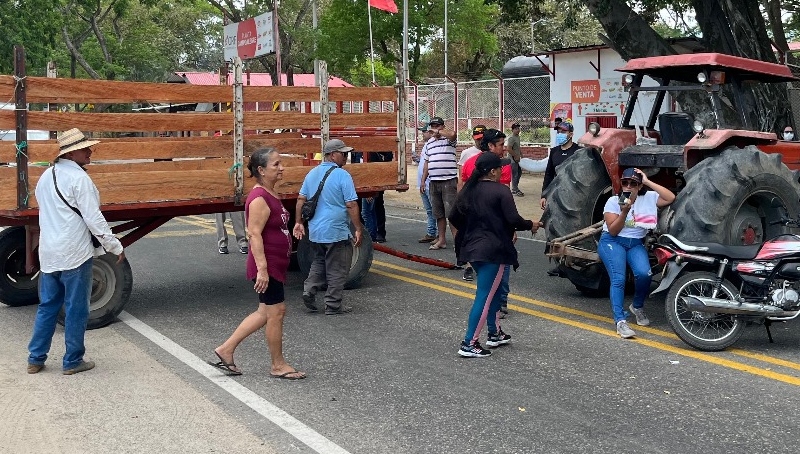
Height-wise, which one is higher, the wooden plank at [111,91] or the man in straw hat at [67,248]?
the wooden plank at [111,91]

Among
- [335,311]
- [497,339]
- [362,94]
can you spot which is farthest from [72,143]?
[362,94]

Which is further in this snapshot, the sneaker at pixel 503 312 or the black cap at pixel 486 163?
the sneaker at pixel 503 312

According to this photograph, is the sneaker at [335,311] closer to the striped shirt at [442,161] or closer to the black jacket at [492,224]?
the black jacket at [492,224]

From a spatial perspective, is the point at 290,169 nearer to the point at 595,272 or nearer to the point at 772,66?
the point at 595,272

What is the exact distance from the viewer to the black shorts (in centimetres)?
664

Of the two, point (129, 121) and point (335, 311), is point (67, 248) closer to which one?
point (129, 121)

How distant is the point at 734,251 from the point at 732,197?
789mm

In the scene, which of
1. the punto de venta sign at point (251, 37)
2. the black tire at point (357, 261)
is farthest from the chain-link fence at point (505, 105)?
the black tire at point (357, 261)

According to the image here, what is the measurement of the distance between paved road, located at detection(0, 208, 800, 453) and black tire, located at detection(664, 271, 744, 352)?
0.11m

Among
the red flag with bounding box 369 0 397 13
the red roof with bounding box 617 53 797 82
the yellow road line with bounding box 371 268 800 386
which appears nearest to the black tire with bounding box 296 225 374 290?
the yellow road line with bounding box 371 268 800 386

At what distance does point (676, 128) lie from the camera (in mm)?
9375

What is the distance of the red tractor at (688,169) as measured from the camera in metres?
8.09

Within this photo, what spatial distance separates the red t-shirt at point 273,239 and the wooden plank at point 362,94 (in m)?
3.44

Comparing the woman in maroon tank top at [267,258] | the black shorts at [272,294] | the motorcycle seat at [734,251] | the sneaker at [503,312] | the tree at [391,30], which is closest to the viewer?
the woman in maroon tank top at [267,258]
